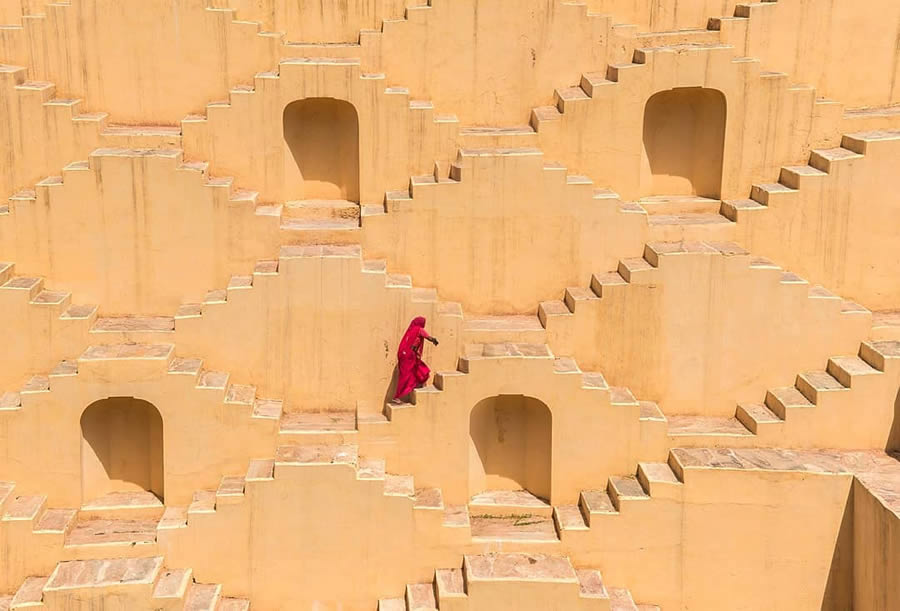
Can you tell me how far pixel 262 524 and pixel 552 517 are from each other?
365 cm

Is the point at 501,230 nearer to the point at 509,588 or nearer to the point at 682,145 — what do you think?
the point at 682,145

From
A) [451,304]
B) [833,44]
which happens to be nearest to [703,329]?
[451,304]

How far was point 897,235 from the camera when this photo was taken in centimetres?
1598

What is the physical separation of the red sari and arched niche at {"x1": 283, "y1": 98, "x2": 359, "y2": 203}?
9.46 feet

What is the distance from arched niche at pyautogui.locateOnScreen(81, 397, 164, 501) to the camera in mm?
15047

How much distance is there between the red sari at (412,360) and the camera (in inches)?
573

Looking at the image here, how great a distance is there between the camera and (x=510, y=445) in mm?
15562

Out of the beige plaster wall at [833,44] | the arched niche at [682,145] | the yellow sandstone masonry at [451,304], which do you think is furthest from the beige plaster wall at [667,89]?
the beige plaster wall at [833,44]

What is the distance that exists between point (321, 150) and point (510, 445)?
4.97m

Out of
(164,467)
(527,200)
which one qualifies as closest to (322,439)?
(164,467)

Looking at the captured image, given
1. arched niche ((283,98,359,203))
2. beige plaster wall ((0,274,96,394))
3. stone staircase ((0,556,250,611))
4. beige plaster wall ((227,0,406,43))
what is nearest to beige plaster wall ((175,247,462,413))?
beige plaster wall ((0,274,96,394))

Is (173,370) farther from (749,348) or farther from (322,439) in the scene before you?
(749,348)

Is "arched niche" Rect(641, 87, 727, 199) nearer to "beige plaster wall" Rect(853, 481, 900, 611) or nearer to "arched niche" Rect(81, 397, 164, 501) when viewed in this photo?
"beige plaster wall" Rect(853, 481, 900, 611)

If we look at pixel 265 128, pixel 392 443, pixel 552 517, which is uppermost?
pixel 265 128
